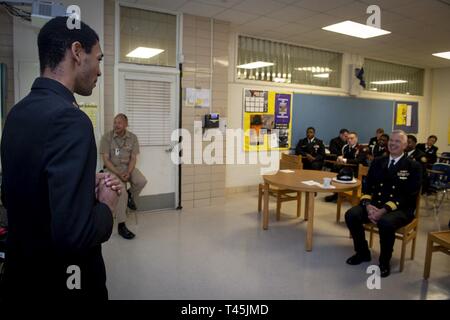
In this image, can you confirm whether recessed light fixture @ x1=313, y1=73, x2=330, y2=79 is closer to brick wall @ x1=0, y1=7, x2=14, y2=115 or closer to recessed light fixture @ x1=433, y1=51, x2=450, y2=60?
recessed light fixture @ x1=433, y1=51, x2=450, y2=60

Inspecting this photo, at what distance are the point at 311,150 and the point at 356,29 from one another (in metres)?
2.33

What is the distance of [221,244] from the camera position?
3707mm

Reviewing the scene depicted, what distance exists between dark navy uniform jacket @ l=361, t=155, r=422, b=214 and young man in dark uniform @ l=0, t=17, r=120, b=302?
3.02m

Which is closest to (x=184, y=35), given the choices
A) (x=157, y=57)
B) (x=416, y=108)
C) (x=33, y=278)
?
(x=157, y=57)

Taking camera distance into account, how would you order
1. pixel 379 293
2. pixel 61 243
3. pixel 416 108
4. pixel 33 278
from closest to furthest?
pixel 61 243, pixel 33 278, pixel 379 293, pixel 416 108

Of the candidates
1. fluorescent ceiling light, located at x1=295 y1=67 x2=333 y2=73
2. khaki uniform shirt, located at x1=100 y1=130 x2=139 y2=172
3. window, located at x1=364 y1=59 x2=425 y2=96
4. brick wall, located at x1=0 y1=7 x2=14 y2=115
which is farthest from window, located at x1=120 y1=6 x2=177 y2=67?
window, located at x1=364 y1=59 x2=425 y2=96

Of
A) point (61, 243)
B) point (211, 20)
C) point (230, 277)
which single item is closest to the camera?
point (61, 243)

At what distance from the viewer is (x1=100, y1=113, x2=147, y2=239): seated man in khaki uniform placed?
4.11m

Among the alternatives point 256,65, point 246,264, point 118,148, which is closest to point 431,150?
point 256,65

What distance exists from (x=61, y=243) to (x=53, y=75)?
51 centimetres

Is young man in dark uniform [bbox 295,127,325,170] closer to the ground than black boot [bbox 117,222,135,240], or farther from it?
farther from it

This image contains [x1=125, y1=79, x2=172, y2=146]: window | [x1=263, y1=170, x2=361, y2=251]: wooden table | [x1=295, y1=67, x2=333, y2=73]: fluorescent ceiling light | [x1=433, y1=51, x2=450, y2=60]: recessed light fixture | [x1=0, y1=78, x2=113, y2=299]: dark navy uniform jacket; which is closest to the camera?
[x1=0, y1=78, x2=113, y2=299]: dark navy uniform jacket

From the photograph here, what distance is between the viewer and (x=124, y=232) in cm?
389

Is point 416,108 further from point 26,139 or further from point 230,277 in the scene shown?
point 26,139
